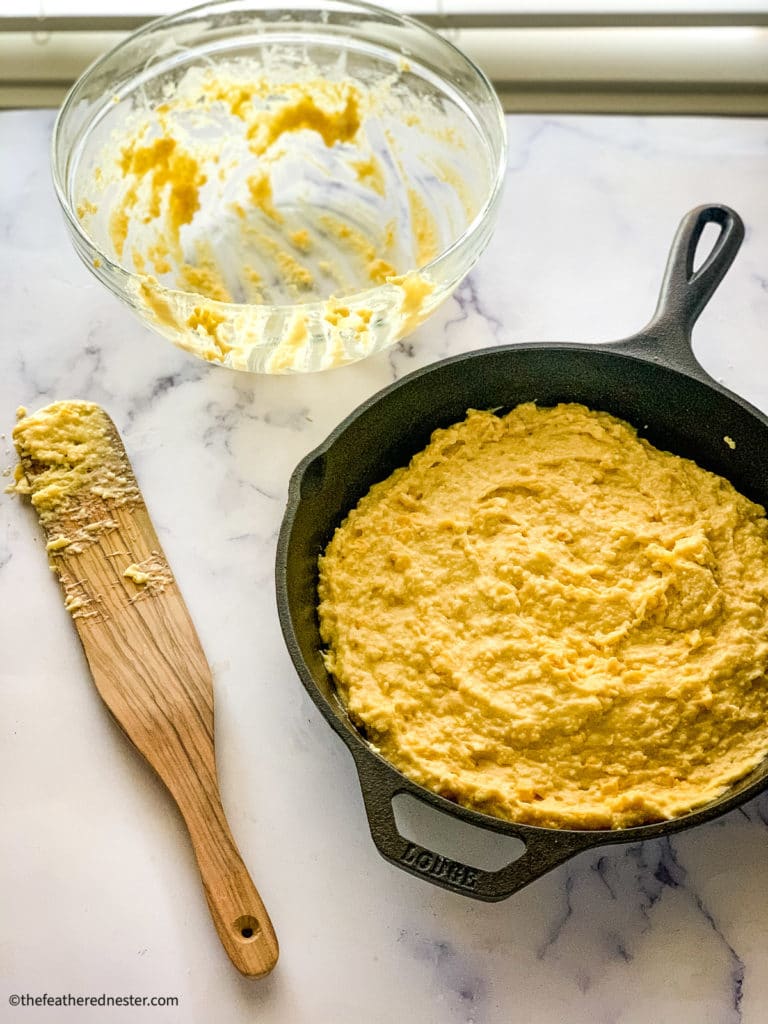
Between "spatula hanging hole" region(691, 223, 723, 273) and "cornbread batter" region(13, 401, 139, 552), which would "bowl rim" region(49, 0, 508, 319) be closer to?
"cornbread batter" region(13, 401, 139, 552)

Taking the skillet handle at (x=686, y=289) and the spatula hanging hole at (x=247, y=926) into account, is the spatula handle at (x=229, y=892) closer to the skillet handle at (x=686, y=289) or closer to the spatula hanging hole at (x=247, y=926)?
the spatula hanging hole at (x=247, y=926)

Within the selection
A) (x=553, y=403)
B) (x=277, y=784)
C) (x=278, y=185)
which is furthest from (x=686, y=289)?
(x=277, y=784)

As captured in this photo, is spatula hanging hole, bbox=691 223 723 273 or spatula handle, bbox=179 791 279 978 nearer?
spatula handle, bbox=179 791 279 978

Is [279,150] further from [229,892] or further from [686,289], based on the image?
[229,892]

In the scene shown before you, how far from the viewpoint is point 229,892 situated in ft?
4.10

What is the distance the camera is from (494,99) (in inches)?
64.3

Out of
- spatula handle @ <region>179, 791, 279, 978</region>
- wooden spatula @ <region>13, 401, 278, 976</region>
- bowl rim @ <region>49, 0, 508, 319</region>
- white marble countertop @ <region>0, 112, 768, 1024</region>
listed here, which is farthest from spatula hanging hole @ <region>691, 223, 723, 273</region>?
spatula handle @ <region>179, 791, 279, 978</region>

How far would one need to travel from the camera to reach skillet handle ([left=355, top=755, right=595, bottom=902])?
1104 mm

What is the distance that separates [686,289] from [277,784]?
878 mm

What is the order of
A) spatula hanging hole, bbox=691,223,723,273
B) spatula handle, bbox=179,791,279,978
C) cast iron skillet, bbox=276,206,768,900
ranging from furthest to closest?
spatula hanging hole, bbox=691,223,723,273
cast iron skillet, bbox=276,206,768,900
spatula handle, bbox=179,791,279,978

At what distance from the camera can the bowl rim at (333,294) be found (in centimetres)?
146

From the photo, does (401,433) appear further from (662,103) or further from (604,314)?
(662,103)

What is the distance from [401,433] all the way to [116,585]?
17.7 inches

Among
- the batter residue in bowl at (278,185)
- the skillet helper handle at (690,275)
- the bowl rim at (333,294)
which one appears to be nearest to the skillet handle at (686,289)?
the skillet helper handle at (690,275)
